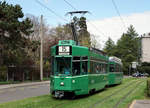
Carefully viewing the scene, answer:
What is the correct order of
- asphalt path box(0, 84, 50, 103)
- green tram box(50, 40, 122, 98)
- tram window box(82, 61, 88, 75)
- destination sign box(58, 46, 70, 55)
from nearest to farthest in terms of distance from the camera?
green tram box(50, 40, 122, 98), destination sign box(58, 46, 70, 55), tram window box(82, 61, 88, 75), asphalt path box(0, 84, 50, 103)

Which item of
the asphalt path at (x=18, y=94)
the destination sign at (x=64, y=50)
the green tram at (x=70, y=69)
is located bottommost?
the asphalt path at (x=18, y=94)

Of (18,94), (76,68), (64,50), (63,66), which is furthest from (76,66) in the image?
(18,94)

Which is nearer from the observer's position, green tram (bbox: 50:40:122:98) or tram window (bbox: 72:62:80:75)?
green tram (bbox: 50:40:122:98)

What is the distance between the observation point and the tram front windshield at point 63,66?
14.0m

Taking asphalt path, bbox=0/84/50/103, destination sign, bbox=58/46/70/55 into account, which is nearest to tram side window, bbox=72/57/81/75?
destination sign, bbox=58/46/70/55

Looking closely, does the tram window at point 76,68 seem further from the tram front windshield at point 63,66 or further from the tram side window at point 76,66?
the tram front windshield at point 63,66

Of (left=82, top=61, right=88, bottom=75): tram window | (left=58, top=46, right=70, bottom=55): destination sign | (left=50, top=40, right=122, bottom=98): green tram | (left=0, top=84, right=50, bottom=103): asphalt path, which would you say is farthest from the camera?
(left=0, top=84, right=50, bottom=103): asphalt path

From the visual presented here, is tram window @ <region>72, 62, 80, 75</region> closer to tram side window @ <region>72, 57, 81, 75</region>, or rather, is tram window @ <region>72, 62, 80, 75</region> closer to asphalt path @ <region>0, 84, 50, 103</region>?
tram side window @ <region>72, 57, 81, 75</region>

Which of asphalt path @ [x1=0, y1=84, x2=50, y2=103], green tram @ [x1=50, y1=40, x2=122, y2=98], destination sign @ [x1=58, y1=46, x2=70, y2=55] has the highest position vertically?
destination sign @ [x1=58, y1=46, x2=70, y2=55]

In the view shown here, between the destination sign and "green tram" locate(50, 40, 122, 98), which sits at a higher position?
the destination sign

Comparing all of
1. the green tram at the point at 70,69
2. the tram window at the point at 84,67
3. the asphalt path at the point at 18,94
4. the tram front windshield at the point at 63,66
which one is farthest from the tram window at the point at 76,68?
the asphalt path at the point at 18,94

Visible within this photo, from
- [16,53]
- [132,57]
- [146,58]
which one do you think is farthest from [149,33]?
[16,53]

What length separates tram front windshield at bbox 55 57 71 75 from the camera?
551 inches

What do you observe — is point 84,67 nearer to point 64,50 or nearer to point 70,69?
point 70,69
